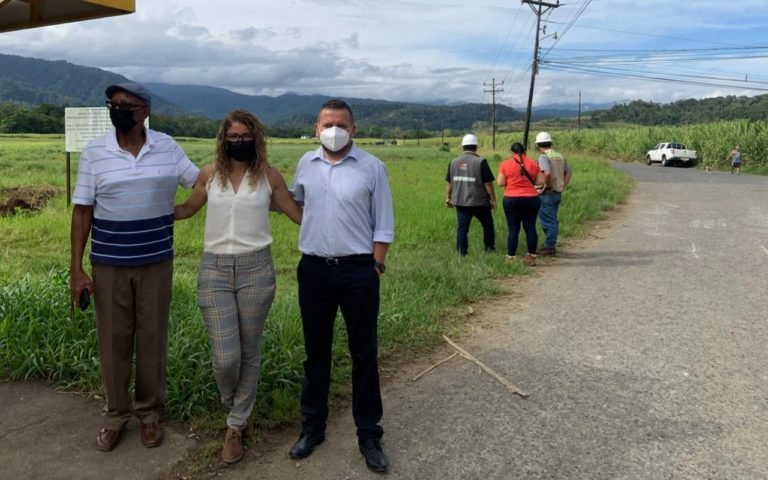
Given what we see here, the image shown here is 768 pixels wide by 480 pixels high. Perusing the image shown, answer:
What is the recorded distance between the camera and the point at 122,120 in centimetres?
331

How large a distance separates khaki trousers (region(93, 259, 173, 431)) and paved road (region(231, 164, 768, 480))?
711mm

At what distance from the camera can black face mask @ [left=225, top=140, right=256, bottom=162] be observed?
10.8 feet

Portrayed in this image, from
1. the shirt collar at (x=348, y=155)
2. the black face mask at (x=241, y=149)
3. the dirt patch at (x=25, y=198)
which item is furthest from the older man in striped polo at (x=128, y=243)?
the dirt patch at (x=25, y=198)

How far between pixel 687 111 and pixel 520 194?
125 meters

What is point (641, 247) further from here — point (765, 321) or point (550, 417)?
point (550, 417)

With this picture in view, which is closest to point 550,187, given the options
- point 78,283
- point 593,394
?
point 593,394

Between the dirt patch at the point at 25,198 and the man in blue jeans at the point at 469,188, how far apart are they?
9211mm

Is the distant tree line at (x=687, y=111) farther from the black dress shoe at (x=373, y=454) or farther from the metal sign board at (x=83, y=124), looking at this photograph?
the black dress shoe at (x=373, y=454)

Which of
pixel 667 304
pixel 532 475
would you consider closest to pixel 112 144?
pixel 532 475

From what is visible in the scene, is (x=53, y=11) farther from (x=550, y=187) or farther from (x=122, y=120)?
(x=550, y=187)

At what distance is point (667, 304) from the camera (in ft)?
22.1

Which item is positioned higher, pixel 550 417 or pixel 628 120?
pixel 628 120

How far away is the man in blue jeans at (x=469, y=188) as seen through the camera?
8.64 metres

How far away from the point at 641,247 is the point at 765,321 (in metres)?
4.20
